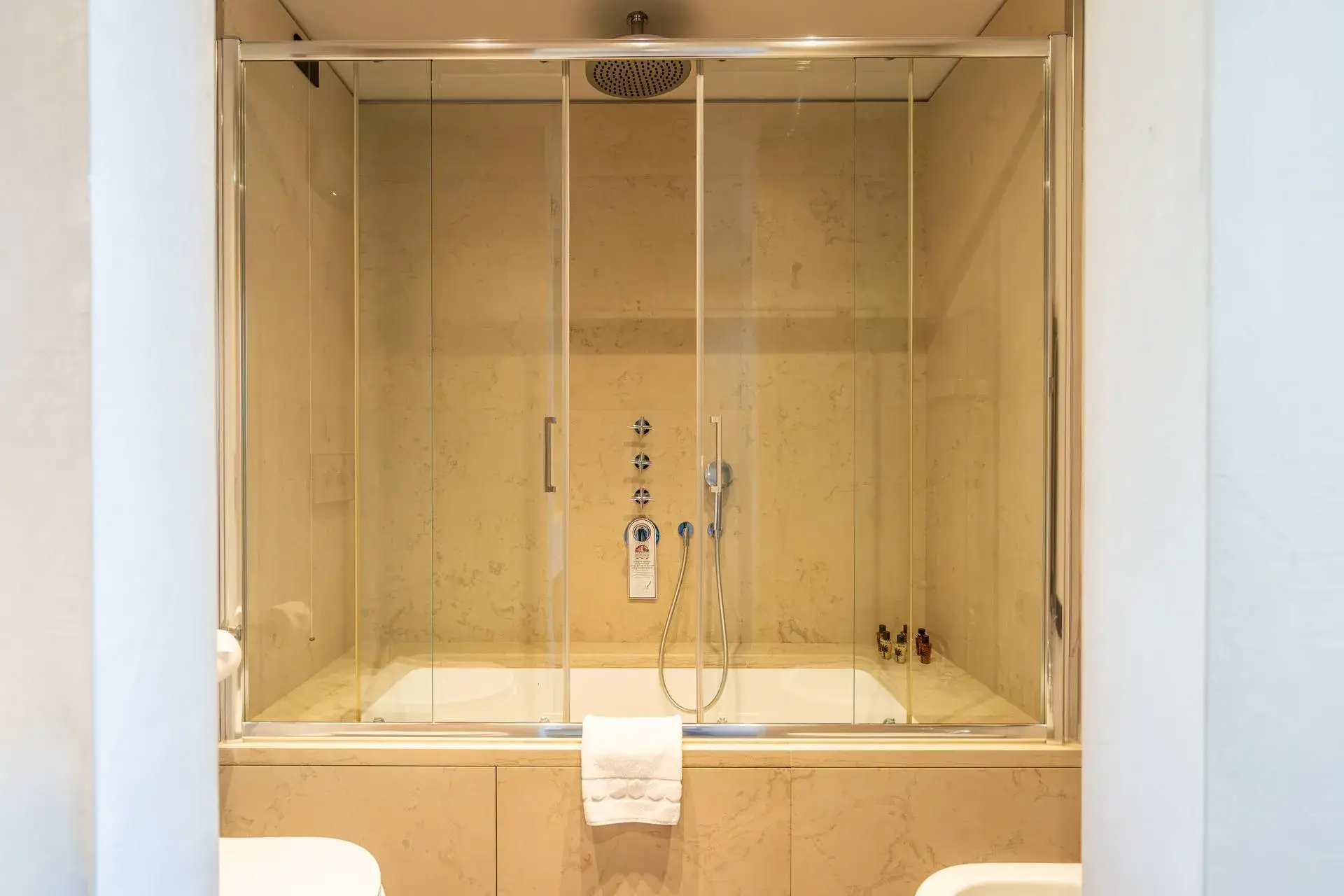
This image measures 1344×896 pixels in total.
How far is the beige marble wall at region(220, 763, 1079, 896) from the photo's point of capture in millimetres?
1743

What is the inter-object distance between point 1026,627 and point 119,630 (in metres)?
1.93

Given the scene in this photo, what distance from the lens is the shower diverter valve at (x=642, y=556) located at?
2.72 metres

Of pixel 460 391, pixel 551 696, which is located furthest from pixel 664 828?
pixel 460 391

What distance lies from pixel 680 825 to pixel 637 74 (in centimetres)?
192

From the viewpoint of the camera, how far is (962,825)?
1.76 m

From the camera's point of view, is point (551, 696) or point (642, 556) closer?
point (551, 696)

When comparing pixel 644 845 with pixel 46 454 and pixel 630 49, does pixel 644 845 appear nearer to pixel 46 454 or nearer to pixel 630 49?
pixel 46 454

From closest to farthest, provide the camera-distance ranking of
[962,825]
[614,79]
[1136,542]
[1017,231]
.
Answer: [1136,542] < [962,825] < [1017,231] < [614,79]

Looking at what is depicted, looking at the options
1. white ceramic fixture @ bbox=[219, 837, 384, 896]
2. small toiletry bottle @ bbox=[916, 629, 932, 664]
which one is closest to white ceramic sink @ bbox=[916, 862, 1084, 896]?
small toiletry bottle @ bbox=[916, 629, 932, 664]

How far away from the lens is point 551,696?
1.88 m

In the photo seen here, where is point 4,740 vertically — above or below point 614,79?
below

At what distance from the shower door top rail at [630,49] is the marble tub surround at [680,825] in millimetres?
1682

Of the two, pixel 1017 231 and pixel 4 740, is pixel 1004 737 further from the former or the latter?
pixel 4 740

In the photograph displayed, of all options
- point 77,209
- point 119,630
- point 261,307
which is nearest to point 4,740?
point 119,630
